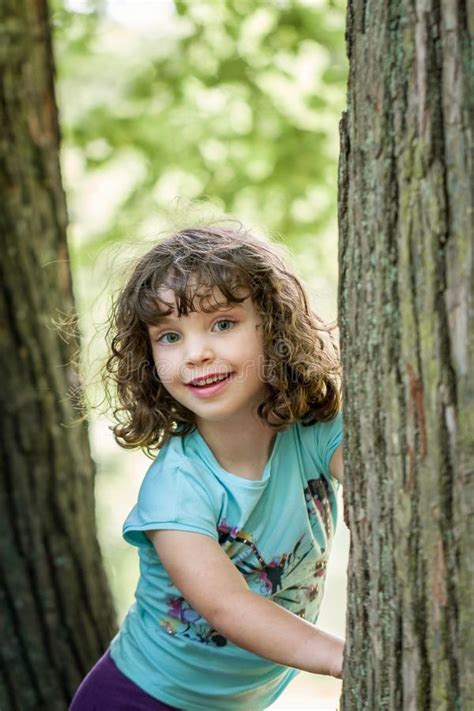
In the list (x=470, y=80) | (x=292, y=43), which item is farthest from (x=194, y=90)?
(x=470, y=80)

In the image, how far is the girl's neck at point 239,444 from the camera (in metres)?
2.31

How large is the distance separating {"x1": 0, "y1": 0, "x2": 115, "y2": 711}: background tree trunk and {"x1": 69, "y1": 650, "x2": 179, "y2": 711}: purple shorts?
83 cm

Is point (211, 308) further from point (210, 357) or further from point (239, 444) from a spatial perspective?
point (239, 444)

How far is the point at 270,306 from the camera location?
2295 millimetres

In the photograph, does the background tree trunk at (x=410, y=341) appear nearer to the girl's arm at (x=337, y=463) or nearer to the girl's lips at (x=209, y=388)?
the girl's lips at (x=209, y=388)

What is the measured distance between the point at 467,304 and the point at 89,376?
1601 millimetres

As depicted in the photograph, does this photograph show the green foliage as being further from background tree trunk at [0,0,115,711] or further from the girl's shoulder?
the girl's shoulder

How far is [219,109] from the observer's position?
5.94 m

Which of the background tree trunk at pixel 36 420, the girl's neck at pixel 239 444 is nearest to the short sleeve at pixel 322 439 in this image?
the girl's neck at pixel 239 444

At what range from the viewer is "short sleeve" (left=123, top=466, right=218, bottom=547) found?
6.95 ft

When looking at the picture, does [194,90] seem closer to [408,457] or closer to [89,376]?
[89,376]

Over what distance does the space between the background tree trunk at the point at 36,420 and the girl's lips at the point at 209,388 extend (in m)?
1.30

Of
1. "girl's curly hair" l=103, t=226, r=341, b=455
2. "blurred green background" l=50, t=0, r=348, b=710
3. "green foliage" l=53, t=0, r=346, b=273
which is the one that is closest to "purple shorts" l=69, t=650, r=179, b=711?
"girl's curly hair" l=103, t=226, r=341, b=455

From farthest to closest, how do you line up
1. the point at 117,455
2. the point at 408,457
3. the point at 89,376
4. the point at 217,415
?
the point at 117,455
the point at 89,376
the point at 217,415
the point at 408,457
